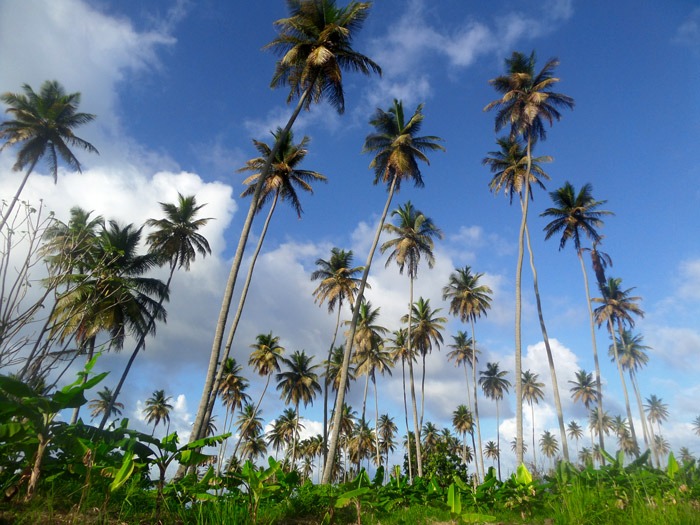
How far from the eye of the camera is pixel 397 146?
21.4 metres

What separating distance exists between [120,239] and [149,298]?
168 inches

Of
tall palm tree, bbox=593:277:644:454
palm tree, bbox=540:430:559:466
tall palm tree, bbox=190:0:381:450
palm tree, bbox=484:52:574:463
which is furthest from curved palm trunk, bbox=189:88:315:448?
palm tree, bbox=540:430:559:466

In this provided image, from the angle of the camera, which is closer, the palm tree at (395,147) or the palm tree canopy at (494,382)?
the palm tree at (395,147)

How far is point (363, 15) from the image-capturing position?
51.2 feet

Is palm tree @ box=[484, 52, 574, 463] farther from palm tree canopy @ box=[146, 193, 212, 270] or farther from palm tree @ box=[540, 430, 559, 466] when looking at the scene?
palm tree @ box=[540, 430, 559, 466]

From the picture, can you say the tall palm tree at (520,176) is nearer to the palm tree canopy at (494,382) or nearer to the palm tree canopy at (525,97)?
the palm tree canopy at (525,97)

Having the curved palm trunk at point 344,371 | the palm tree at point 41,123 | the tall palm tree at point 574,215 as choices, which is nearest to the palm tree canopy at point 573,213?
the tall palm tree at point 574,215

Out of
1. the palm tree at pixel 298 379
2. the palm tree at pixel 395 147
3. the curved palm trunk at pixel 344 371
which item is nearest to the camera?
the curved palm trunk at pixel 344 371

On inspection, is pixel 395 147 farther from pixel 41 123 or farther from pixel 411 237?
pixel 41 123

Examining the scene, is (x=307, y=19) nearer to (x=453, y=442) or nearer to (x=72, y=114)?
(x=72, y=114)

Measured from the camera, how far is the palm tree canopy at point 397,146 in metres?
21.3

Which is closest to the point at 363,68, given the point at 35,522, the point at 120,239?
the point at 35,522

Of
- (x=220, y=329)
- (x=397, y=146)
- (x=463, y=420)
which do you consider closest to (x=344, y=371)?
(x=220, y=329)

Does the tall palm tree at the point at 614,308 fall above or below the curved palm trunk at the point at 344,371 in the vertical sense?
above
